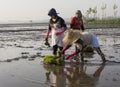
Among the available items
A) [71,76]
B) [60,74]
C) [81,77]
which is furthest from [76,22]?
[81,77]

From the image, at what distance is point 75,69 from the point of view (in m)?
9.92

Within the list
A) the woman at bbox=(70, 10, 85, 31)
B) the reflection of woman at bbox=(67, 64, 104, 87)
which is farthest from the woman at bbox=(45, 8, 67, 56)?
the reflection of woman at bbox=(67, 64, 104, 87)

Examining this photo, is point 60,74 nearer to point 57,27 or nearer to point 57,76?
point 57,76

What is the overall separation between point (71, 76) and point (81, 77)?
1.06ft

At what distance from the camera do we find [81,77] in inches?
340

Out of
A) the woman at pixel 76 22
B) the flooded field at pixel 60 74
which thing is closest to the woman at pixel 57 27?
the woman at pixel 76 22

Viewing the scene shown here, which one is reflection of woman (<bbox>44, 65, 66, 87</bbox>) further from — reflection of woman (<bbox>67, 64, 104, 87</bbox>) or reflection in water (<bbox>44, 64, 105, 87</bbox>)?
reflection of woman (<bbox>67, 64, 104, 87</bbox>)

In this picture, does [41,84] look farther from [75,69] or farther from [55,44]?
[55,44]

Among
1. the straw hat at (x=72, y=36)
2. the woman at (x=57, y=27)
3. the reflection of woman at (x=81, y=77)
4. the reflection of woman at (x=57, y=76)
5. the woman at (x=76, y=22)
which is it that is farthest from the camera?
the woman at (x=76, y=22)

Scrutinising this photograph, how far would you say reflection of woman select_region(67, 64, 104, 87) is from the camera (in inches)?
304

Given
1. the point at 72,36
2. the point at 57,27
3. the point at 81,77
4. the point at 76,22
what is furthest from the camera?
the point at 76,22

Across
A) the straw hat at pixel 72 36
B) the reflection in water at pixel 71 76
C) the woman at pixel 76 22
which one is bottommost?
the reflection in water at pixel 71 76

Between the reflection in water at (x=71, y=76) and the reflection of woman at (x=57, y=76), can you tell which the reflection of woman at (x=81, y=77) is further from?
the reflection of woman at (x=57, y=76)

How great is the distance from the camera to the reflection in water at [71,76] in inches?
306
